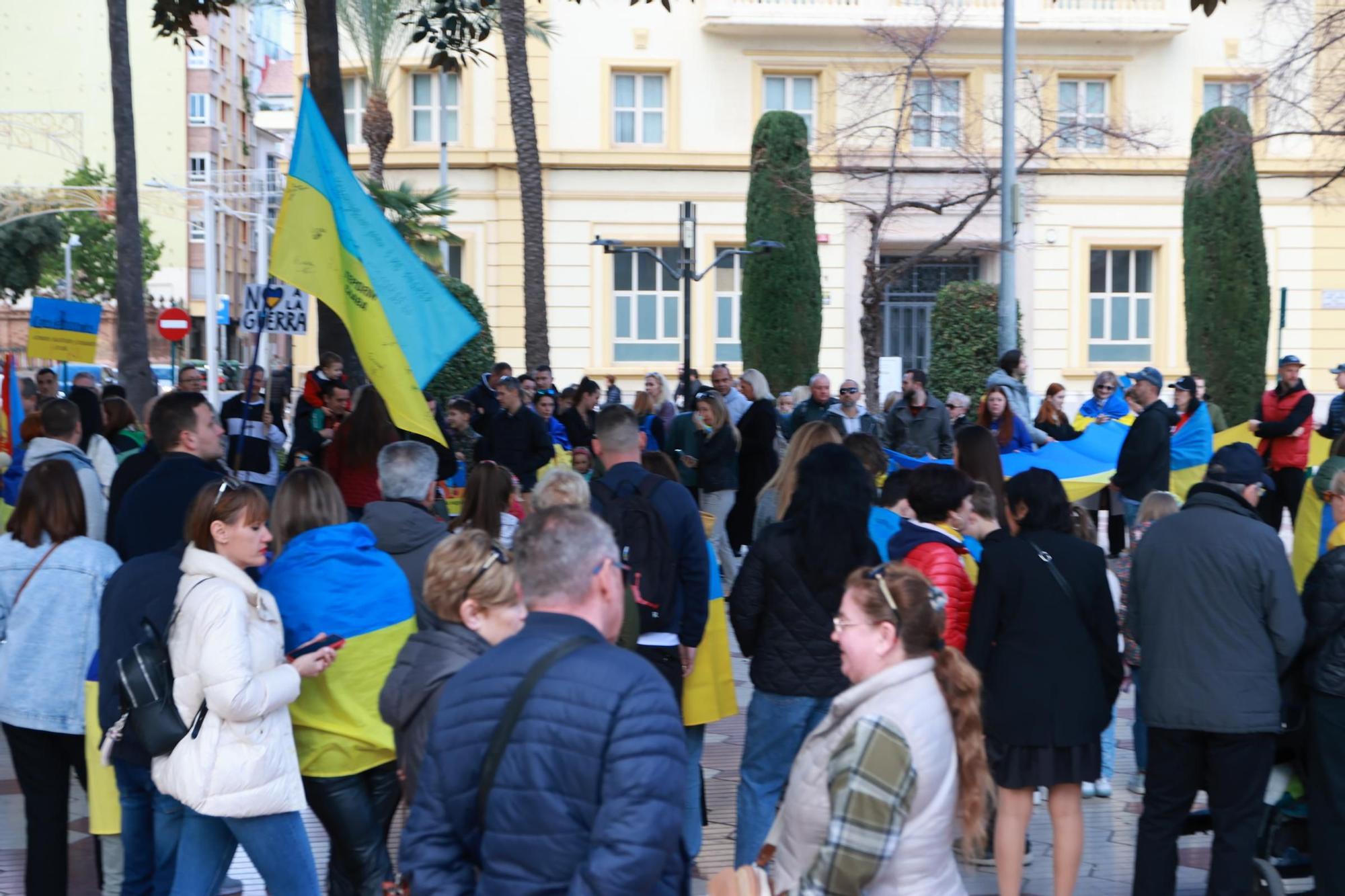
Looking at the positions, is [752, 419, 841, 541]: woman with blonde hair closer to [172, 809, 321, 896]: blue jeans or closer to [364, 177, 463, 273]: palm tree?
[172, 809, 321, 896]: blue jeans

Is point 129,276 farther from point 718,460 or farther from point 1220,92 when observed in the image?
point 1220,92

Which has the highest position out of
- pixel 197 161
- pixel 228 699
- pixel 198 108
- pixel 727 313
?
pixel 198 108

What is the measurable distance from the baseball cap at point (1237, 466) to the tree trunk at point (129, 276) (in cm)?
1398

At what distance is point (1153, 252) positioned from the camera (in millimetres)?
33469

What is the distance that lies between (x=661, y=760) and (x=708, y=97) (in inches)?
1198

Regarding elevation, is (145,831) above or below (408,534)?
below

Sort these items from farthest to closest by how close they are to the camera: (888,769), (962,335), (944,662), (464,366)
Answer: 1. (962,335)
2. (464,366)
3. (944,662)
4. (888,769)

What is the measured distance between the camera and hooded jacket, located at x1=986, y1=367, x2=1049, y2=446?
42.7ft

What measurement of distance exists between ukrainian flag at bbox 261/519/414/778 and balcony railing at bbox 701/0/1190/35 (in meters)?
28.2

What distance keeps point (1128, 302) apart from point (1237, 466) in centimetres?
2895

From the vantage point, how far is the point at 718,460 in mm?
13852

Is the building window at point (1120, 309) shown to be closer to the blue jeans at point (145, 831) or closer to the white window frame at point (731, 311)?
the white window frame at point (731, 311)

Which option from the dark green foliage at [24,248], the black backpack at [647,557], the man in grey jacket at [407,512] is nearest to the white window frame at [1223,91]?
the black backpack at [647,557]

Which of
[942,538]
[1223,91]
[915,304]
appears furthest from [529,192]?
[1223,91]
